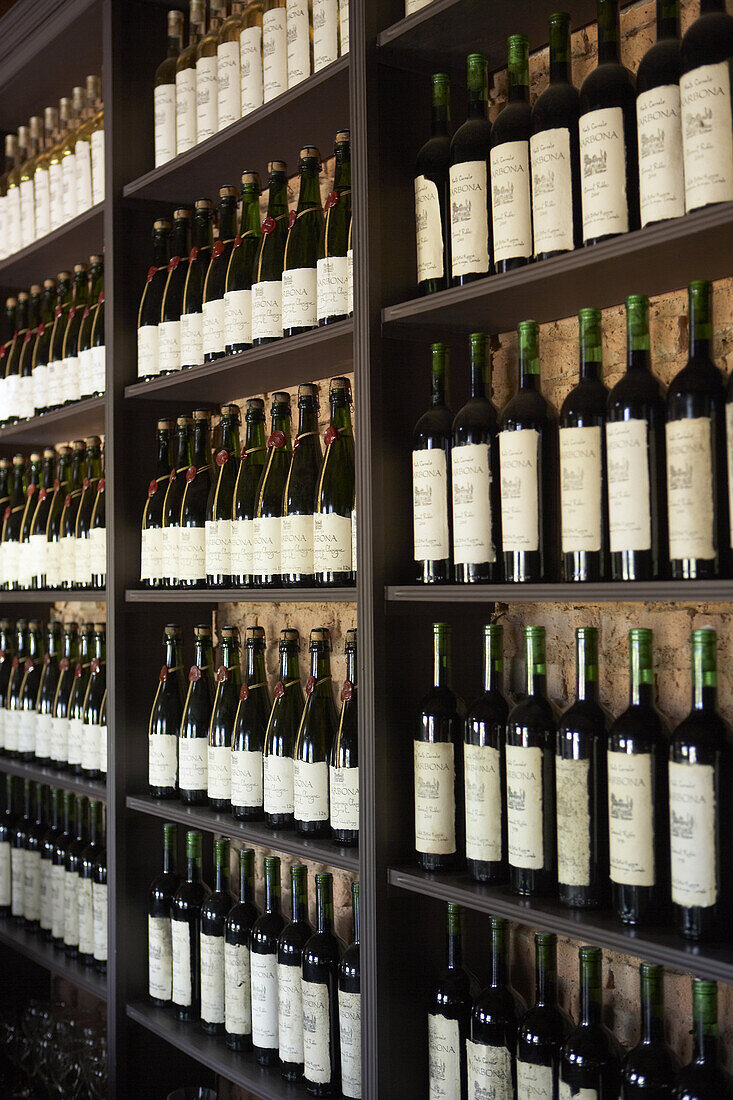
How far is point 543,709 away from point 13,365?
1.94 metres

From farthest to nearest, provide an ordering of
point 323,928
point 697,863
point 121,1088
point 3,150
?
point 3,150
point 121,1088
point 323,928
point 697,863

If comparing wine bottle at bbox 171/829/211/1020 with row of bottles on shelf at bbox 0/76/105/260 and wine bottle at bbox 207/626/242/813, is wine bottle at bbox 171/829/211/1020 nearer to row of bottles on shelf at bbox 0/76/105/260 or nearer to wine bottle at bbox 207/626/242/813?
wine bottle at bbox 207/626/242/813

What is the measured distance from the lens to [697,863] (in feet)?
3.71

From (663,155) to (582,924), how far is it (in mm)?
868

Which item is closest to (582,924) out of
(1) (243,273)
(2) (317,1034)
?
(2) (317,1034)

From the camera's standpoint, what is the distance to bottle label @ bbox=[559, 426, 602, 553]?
4.09ft

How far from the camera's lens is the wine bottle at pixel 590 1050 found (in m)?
1.30

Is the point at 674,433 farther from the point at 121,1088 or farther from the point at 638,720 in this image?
the point at 121,1088

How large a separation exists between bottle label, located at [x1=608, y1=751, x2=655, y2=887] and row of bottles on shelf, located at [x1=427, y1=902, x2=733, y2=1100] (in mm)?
138

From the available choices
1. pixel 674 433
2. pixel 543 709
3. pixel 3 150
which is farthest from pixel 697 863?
pixel 3 150

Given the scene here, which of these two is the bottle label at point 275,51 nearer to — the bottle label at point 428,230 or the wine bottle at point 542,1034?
the bottle label at point 428,230

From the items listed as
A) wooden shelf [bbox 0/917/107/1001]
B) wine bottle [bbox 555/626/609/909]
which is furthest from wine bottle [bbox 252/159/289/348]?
wooden shelf [bbox 0/917/107/1001]

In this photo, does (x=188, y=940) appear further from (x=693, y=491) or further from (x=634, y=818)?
(x=693, y=491)

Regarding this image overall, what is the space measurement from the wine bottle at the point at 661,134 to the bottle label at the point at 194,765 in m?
1.24
